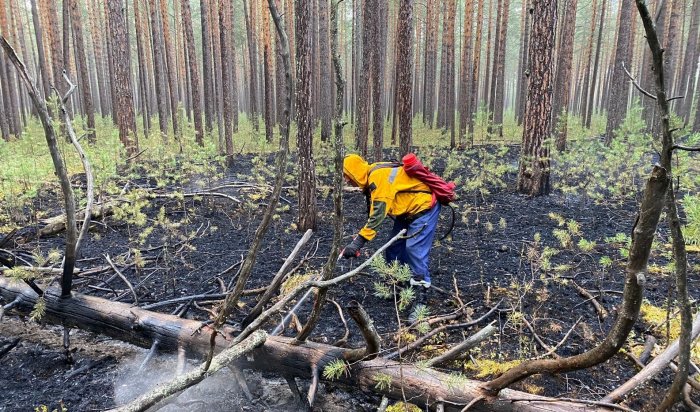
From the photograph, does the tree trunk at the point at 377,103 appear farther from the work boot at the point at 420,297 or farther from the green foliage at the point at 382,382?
the green foliage at the point at 382,382

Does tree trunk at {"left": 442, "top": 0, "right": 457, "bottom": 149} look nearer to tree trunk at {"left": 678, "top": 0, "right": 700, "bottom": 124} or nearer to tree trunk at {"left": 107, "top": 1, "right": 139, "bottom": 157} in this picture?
tree trunk at {"left": 678, "top": 0, "right": 700, "bottom": 124}

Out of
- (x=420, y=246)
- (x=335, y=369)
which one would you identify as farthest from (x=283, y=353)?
(x=420, y=246)

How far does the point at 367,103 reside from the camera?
10055 mm

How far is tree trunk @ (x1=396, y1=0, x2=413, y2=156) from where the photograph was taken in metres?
7.42

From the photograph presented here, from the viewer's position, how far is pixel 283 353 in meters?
2.69

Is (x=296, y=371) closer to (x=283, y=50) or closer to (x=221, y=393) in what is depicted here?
(x=221, y=393)

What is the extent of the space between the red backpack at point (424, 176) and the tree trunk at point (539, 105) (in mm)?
3887

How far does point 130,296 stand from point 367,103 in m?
7.30

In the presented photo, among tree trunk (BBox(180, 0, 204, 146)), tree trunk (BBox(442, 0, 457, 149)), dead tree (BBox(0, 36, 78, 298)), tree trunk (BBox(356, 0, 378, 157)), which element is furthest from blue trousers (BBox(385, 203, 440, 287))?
tree trunk (BBox(442, 0, 457, 149))

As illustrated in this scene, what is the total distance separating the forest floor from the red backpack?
93 cm

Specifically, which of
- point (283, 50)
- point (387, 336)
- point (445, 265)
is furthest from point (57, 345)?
point (445, 265)

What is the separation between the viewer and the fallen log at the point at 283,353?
86.0 inches

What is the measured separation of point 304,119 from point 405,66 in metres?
3.18

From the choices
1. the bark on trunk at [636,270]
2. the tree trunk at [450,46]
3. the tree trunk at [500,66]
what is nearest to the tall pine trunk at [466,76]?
the tree trunk at [450,46]
